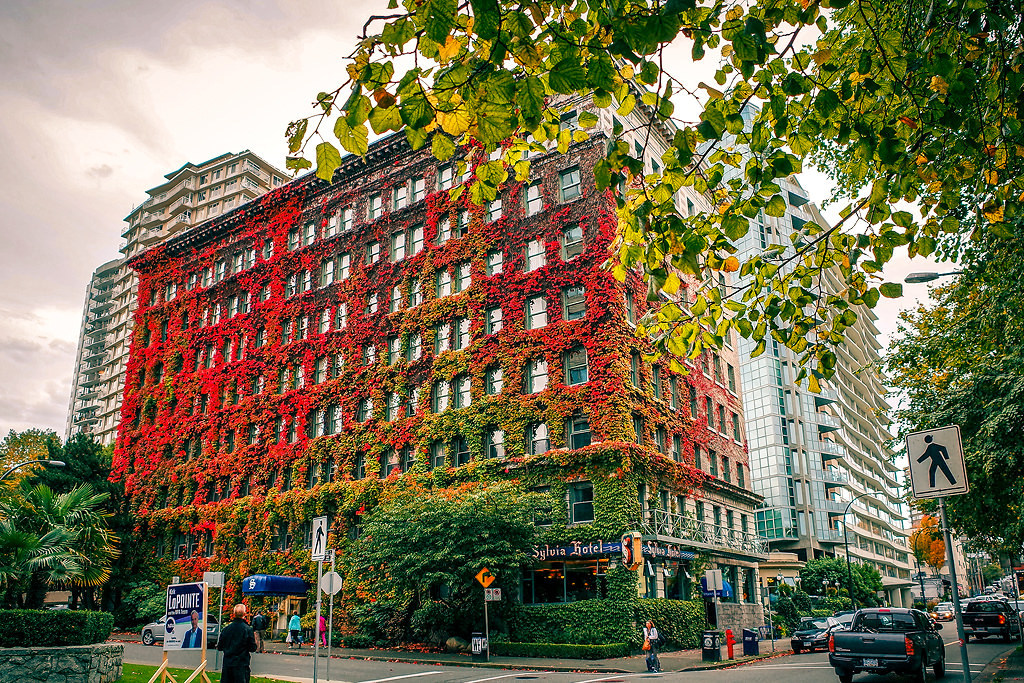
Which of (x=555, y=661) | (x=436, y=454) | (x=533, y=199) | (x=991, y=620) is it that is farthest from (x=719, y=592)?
(x=533, y=199)

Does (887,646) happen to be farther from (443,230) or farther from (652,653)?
(443,230)

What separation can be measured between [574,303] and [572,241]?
3525 millimetres

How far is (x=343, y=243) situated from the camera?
162 ft

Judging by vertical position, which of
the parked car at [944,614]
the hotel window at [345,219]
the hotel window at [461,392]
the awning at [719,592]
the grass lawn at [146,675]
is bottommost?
the parked car at [944,614]

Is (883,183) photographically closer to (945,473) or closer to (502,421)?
(945,473)

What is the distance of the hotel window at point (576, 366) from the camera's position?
118ft

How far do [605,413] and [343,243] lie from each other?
2367cm

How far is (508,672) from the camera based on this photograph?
79.2ft

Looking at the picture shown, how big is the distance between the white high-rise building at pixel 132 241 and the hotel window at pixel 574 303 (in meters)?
66.6

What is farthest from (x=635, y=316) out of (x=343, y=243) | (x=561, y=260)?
(x=343, y=243)

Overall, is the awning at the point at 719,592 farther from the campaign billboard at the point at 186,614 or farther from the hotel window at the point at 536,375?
the campaign billboard at the point at 186,614

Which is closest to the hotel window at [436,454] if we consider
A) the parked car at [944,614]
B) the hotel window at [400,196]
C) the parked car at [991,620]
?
the hotel window at [400,196]

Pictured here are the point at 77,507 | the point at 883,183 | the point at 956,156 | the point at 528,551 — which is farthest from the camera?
the point at 528,551

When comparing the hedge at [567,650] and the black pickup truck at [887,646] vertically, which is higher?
the black pickup truck at [887,646]
